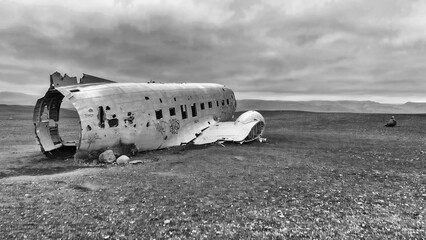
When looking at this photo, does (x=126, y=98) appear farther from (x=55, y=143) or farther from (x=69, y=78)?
(x=55, y=143)

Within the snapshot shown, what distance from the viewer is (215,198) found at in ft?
34.7

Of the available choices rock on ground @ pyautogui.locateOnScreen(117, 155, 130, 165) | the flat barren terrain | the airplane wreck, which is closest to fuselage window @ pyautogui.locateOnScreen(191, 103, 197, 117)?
the airplane wreck

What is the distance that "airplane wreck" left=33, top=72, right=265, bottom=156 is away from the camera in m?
17.1

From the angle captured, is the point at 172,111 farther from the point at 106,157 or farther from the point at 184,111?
the point at 106,157

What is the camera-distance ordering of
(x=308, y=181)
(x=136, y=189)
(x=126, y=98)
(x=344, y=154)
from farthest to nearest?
(x=344, y=154), (x=126, y=98), (x=308, y=181), (x=136, y=189)

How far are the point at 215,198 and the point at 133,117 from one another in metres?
10.3

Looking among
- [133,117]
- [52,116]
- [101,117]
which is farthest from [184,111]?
[52,116]

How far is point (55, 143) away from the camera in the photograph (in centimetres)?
2095

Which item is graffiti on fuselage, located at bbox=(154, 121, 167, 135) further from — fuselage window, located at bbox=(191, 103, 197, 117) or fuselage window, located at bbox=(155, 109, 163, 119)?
fuselage window, located at bbox=(191, 103, 197, 117)

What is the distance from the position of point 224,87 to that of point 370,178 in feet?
73.8

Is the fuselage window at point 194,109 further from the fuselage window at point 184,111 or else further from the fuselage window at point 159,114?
the fuselage window at point 159,114

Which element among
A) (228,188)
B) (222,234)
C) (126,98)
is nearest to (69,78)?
(126,98)

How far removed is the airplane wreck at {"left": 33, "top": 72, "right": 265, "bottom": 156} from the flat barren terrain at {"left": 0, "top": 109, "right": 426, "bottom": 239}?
2.19 meters

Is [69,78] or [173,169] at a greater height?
[69,78]
